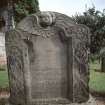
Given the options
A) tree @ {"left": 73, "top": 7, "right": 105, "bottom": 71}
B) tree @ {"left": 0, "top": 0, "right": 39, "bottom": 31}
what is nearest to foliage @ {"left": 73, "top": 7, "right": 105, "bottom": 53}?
tree @ {"left": 73, "top": 7, "right": 105, "bottom": 71}

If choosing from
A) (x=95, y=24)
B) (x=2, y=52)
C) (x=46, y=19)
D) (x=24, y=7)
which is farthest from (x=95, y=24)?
(x=24, y=7)

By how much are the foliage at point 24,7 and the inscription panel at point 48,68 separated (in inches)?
546

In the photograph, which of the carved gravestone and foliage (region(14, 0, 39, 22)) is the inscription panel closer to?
the carved gravestone

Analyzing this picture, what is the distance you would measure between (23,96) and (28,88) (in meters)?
0.19

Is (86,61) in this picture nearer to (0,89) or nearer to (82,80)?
(82,80)

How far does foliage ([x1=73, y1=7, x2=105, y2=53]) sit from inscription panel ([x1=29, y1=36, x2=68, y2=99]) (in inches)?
140

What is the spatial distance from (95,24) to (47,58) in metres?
3.86

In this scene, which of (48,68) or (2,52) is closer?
(48,68)

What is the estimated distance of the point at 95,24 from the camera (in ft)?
28.0

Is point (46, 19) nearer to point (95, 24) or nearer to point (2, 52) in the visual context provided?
point (95, 24)

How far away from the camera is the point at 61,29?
5070mm

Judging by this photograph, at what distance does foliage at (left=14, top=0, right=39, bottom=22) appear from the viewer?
1866 cm

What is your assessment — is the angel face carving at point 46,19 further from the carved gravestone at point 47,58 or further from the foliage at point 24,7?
the foliage at point 24,7

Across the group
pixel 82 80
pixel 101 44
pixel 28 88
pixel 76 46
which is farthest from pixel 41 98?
pixel 101 44
